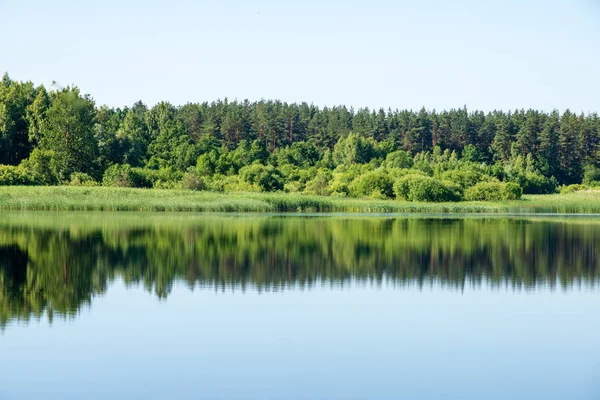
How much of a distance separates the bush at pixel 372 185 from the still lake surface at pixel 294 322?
172 feet

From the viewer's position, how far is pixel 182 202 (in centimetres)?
6122

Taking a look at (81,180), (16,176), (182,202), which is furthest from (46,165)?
(182,202)

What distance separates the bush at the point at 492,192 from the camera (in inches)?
3300

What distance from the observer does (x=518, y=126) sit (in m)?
123

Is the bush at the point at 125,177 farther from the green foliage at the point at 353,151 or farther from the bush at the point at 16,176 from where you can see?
the green foliage at the point at 353,151

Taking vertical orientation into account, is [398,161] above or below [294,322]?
above

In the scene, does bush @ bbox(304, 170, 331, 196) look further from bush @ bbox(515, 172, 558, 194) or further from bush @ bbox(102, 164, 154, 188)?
bush @ bbox(515, 172, 558, 194)

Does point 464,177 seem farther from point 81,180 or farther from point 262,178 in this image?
point 81,180

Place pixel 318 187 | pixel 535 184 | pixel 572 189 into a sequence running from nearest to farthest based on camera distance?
pixel 318 187
pixel 572 189
pixel 535 184

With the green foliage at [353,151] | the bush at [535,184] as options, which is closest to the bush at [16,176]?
the green foliage at [353,151]

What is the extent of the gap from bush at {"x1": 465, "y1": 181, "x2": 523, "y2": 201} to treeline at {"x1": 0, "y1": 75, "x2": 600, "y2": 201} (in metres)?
0.11

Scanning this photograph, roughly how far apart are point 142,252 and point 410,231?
16563 mm

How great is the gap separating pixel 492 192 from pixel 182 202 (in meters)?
38.4

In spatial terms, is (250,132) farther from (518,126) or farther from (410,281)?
(410,281)
